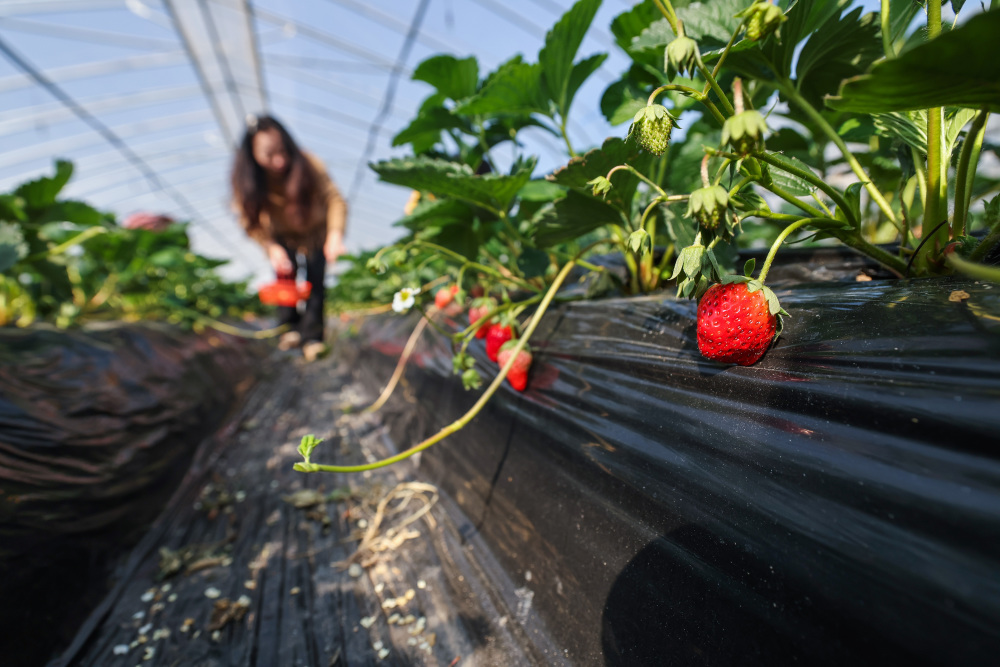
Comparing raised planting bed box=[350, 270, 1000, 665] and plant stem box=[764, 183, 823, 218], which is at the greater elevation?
plant stem box=[764, 183, 823, 218]

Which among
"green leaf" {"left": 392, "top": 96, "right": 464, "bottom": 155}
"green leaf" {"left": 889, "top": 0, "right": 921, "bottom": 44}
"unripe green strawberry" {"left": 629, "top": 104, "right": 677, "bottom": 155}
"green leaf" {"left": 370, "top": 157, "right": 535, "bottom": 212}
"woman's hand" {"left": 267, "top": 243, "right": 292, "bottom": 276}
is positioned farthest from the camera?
"woman's hand" {"left": 267, "top": 243, "right": 292, "bottom": 276}

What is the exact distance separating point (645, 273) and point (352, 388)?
1.77 meters

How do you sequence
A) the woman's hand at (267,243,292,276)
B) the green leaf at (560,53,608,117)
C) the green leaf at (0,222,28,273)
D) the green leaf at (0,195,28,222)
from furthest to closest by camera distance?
the woman's hand at (267,243,292,276) < the green leaf at (0,195,28,222) < the green leaf at (0,222,28,273) < the green leaf at (560,53,608,117)

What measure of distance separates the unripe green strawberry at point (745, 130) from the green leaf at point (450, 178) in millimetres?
319

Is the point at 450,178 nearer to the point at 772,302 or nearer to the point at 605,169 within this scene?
the point at 605,169

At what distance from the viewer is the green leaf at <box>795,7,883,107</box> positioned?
451 millimetres

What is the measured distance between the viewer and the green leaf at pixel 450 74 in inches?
28.6

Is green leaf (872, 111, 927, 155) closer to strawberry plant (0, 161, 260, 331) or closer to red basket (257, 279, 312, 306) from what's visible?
strawberry plant (0, 161, 260, 331)

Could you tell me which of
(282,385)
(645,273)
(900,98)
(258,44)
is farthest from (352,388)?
(258,44)

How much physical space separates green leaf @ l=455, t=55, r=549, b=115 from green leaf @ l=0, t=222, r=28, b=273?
3.52 ft

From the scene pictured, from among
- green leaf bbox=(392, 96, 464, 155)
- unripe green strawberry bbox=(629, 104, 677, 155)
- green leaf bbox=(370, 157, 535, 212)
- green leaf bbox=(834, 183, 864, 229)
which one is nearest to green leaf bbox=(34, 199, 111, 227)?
green leaf bbox=(392, 96, 464, 155)

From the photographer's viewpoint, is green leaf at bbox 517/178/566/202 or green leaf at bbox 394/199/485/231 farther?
green leaf at bbox 517/178/566/202

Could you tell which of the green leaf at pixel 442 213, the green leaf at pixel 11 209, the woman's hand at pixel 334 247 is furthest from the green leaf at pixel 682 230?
the woman's hand at pixel 334 247

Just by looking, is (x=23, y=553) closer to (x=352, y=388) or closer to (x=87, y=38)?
(x=352, y=388)
